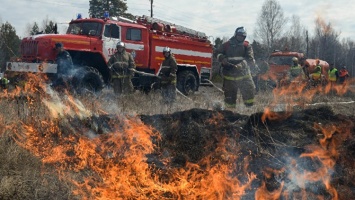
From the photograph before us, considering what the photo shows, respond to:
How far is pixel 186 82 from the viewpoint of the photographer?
13.8 m

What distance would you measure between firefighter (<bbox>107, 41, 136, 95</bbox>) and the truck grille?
6.89ft

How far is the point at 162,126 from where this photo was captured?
588cm

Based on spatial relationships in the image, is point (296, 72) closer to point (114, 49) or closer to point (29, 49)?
point (114, 49)

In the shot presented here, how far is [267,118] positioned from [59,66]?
18.9ft

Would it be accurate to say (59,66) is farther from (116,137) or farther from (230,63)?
(116,137)

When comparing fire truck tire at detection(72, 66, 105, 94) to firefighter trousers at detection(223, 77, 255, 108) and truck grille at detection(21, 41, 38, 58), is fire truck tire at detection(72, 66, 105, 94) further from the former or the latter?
firefighter trousers at detection(223, 77, 255, 108)

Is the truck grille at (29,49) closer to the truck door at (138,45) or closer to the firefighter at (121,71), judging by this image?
the firefighter at (121,71)

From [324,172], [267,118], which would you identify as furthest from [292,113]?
[324,172]

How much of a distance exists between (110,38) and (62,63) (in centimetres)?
201

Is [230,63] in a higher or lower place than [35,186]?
higher

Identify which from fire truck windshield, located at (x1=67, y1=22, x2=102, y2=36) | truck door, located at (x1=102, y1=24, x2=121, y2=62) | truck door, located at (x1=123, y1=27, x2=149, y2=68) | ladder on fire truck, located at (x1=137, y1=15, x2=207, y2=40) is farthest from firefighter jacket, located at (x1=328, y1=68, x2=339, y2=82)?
fire truck windshield, located at (x1=67, y1=22, x2=102, y2=36)

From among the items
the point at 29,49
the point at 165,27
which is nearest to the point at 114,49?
the point at 29,49

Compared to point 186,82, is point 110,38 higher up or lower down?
higher up

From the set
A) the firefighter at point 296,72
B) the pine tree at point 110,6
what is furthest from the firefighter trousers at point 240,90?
the pine tree at point 110,6
